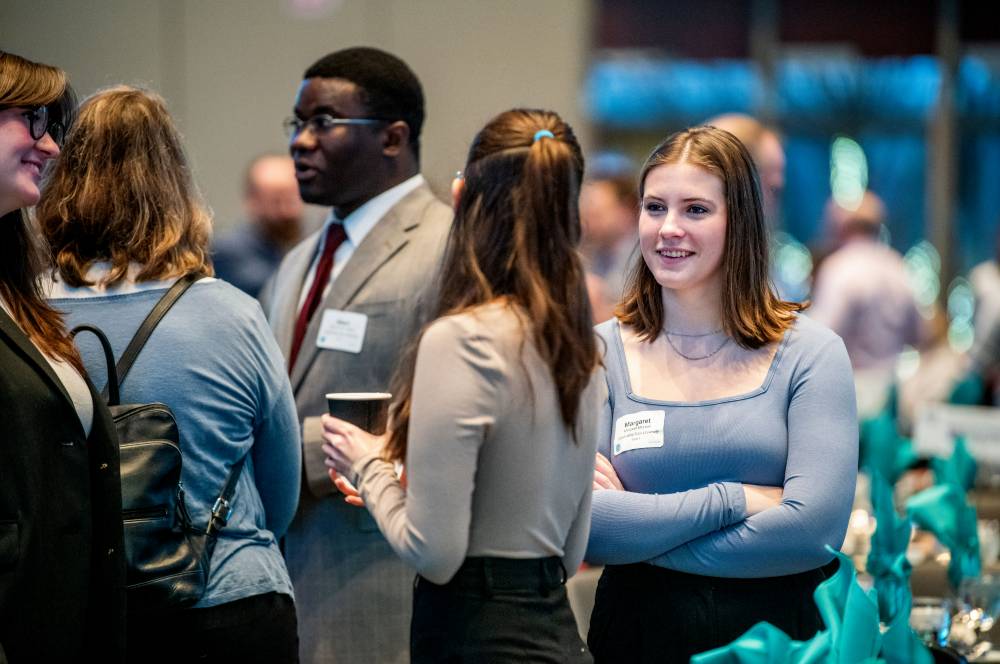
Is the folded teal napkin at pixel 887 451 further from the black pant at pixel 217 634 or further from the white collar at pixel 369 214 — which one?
the black pant at pixel 217 634

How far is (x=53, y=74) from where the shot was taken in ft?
5.98

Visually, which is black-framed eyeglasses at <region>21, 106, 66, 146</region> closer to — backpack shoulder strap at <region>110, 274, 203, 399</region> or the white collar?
backpack shoulder strap at <region>110, 274, 203, 399</region>

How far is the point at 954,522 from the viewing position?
2537 millimetres

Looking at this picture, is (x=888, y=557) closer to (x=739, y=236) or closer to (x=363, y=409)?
(x=739, y=236)

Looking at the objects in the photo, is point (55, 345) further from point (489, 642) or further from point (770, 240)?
point (770, 240)

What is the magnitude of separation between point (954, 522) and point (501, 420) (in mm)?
1259

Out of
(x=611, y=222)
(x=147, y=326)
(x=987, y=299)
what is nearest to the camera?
(x=147, y=326)

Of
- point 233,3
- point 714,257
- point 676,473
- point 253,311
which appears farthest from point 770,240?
point 233,3

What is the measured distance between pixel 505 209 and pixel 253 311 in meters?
0.58

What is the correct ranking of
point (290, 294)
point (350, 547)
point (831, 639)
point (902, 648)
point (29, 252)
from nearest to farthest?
point (831, 639) < point (902, 648) < point (29, 252) < point (350, 547) < point (290, 294)

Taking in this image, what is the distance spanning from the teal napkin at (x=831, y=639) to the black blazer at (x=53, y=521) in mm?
802

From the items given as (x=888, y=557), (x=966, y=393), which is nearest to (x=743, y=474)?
(x=888, y=557)

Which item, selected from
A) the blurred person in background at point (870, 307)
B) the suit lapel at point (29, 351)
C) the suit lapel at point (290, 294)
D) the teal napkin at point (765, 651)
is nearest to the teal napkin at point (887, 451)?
the suit lapel at point (290, 294)

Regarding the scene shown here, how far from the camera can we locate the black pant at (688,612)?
6.67 feet
